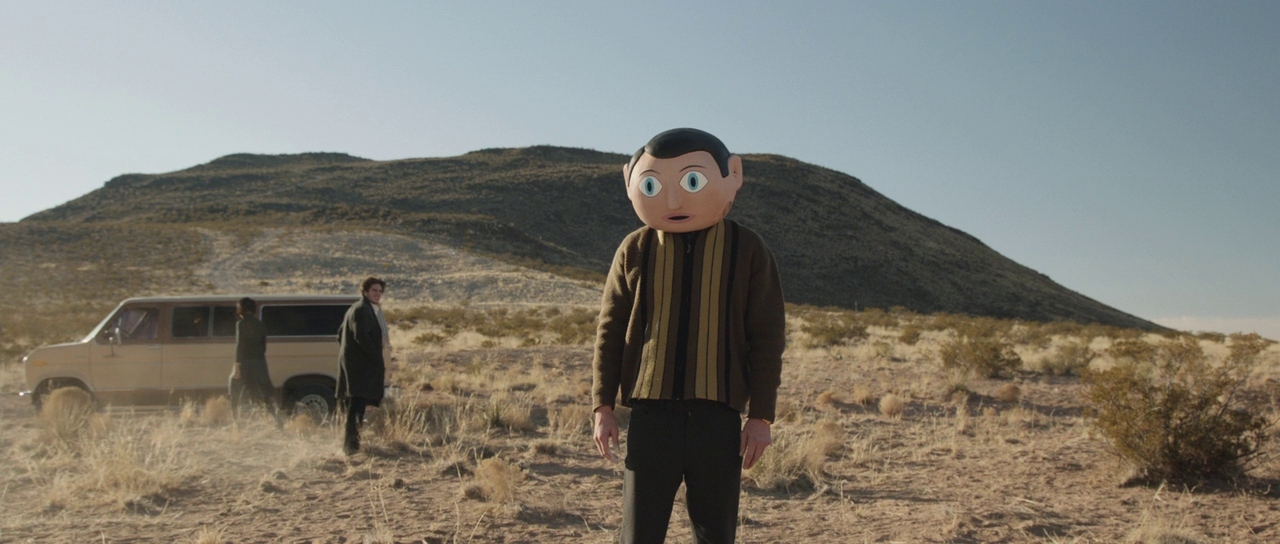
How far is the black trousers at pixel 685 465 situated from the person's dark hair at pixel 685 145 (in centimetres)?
89

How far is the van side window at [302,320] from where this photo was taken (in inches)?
422

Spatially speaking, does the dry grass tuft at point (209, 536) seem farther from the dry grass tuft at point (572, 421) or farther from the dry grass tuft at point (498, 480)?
the dry grass tuft at point (572, 421)

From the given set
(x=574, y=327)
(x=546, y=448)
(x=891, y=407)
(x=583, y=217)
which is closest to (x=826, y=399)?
(x=891, y=407)

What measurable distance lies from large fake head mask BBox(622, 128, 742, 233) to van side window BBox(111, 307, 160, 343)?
915 centimetres

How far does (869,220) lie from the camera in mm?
91000

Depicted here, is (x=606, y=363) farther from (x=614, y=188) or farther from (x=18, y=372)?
(x=614, y=188)

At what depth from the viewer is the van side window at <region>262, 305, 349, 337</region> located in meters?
10.7

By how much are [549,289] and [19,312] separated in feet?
75.4

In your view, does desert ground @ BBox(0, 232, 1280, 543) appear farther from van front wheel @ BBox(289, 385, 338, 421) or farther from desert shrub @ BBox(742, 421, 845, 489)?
van front wheel @ BBox(289, 385, 338, 421)

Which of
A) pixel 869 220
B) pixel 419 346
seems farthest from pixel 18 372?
pixel 869 220

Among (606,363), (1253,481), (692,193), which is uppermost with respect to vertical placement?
(692,193)

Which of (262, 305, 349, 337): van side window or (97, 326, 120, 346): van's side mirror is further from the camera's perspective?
(262, 305, 349, 337): van side window

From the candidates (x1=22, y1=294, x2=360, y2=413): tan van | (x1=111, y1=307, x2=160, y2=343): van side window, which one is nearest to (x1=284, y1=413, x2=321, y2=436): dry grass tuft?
(x1=22, y1=294, x2=360, y2=413): tan van

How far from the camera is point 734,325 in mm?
3252
